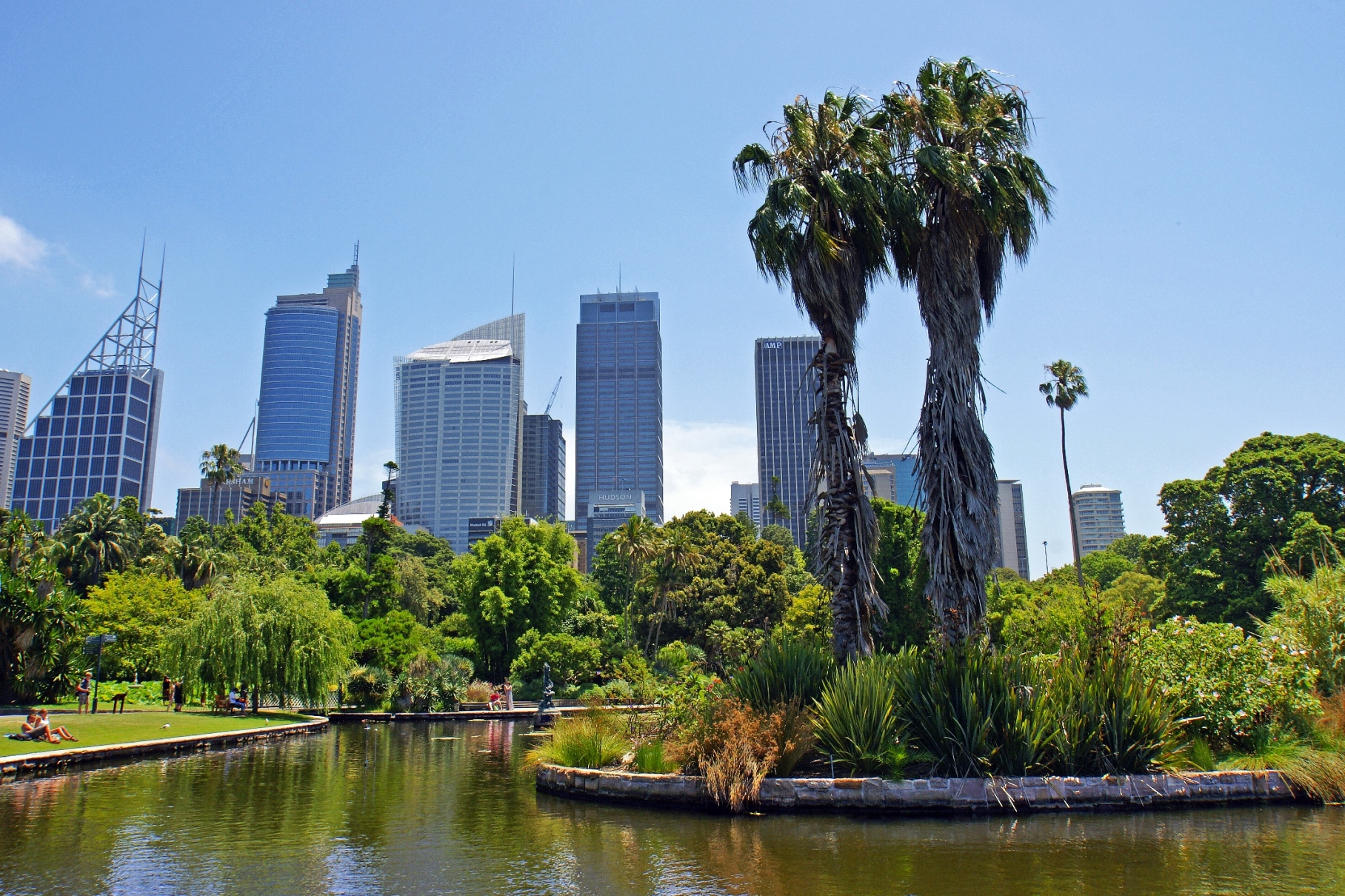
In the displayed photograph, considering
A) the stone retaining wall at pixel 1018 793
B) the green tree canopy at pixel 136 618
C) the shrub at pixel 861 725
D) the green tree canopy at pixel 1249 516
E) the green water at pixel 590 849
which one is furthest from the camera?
the green tree canopy at pixel 1249 516

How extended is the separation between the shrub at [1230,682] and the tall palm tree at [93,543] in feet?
195

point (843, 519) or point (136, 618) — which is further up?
point (843, 519)

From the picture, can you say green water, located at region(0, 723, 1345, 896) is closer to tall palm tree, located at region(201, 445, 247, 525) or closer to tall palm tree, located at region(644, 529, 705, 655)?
tall palm tree, located at region(644, 529, 705, 655)

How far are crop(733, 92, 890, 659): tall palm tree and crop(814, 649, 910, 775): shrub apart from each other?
11.3 ft

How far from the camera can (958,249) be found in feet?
58.6

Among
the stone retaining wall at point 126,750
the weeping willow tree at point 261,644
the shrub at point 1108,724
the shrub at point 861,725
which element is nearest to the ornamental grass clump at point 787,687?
the shrub at point 861,725

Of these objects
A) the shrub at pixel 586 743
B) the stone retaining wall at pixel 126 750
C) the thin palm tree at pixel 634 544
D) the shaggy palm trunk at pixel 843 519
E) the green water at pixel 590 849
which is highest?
the thin palm tree at pixel 634 544

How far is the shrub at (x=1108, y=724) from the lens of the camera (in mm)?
13250

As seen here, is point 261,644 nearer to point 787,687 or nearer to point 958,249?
point 787,687

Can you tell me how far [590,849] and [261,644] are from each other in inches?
1006

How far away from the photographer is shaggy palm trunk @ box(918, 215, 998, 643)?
650 inches

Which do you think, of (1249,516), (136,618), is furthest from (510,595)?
(1249,516)

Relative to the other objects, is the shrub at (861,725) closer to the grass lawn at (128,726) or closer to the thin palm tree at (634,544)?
the grass lawn at (128,726)

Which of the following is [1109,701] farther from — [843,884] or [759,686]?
[843,884]
